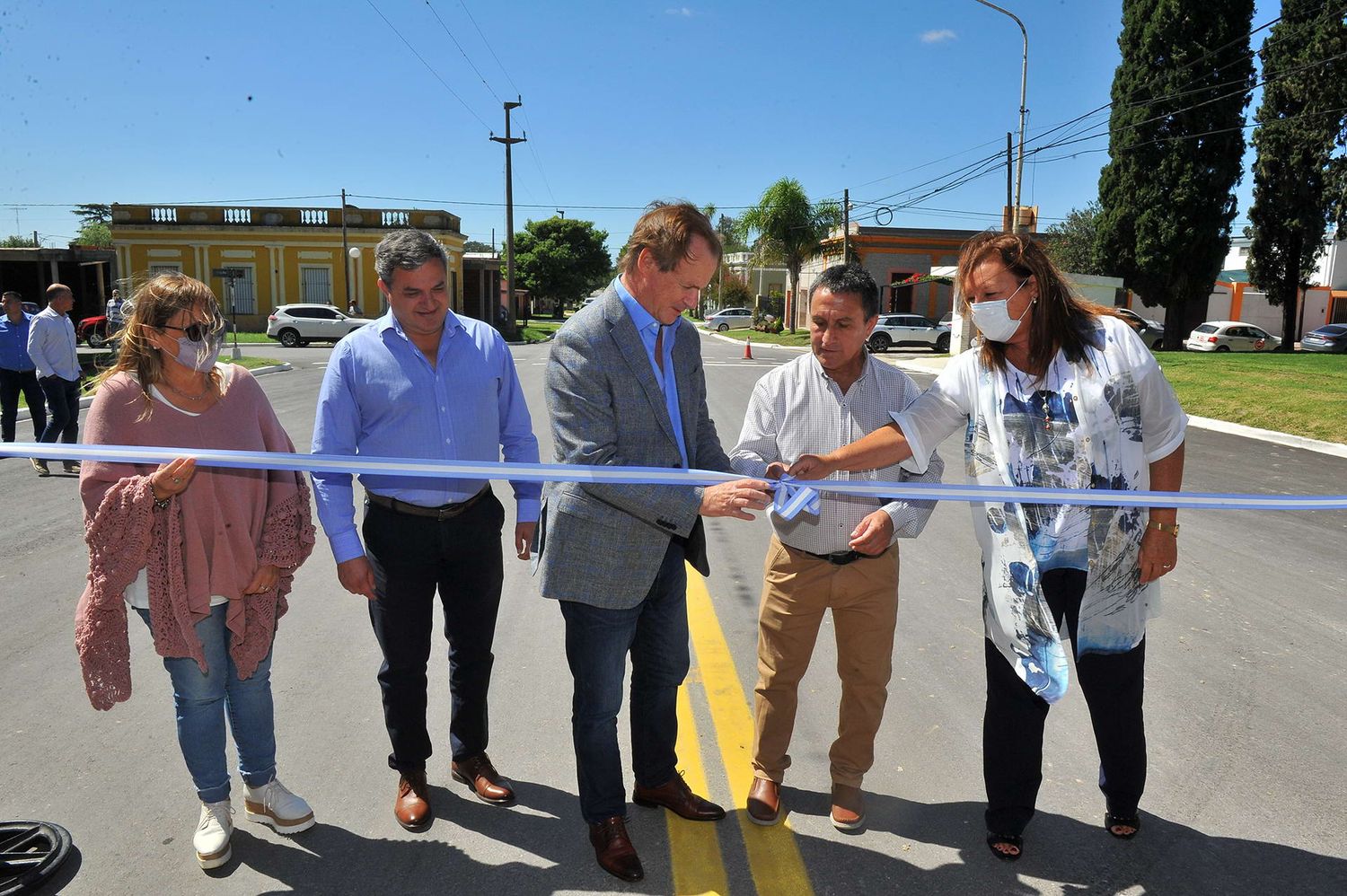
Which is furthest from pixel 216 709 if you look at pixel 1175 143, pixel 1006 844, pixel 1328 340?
pixel 1328 340

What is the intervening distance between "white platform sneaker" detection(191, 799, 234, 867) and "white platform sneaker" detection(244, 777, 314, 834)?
11 centimetres

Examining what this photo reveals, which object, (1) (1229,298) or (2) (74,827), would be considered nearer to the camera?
(2) (74,827)

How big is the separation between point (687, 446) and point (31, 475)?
9273 millimetres

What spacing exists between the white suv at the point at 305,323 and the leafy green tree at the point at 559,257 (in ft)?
125

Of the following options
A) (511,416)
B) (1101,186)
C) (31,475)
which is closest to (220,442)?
(511,416)

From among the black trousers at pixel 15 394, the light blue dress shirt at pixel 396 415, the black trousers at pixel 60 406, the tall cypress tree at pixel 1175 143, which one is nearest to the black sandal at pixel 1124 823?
the light blue dress shirt at pixel 396 415

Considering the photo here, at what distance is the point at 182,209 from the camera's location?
148ft

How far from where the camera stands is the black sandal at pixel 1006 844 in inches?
116

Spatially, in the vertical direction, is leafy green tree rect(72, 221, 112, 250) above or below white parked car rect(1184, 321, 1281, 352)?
above

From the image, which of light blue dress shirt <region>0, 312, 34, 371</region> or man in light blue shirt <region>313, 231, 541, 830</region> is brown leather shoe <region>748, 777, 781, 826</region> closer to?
man in light blue shirt <region>313, 231, 541, 830</region>

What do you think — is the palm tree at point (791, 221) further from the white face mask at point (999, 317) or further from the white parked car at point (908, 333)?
the white face mask at point (999, 317)

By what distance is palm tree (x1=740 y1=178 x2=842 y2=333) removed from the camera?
48.9m

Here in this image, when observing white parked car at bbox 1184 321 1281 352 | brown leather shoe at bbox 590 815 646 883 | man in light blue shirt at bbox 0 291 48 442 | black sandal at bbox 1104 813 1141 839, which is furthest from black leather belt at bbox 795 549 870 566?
white parked car at bbox 1184 321 1281 352

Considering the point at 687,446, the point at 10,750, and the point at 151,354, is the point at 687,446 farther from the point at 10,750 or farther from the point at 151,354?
the point at 10,750
